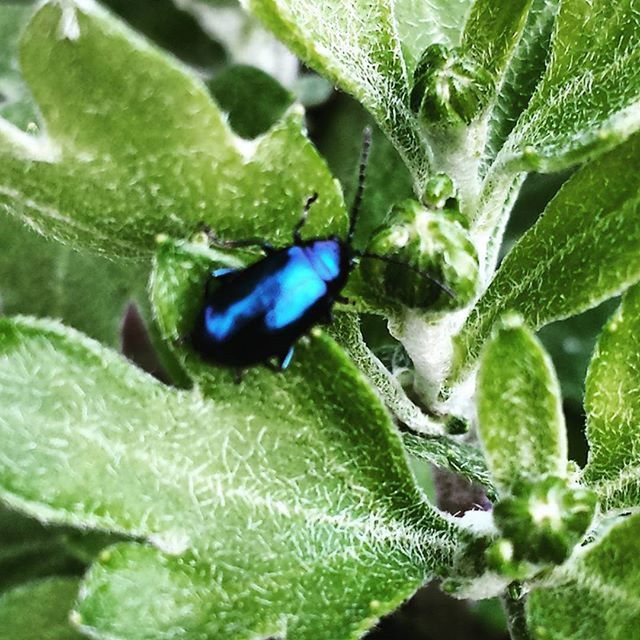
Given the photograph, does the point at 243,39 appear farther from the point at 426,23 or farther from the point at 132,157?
the point at 132,157

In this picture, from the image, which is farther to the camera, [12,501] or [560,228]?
[560,228]

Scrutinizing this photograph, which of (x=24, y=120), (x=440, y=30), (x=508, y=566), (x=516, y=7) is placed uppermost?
(x=24, y=120)

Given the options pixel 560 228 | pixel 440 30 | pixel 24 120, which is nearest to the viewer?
pixel 560 228

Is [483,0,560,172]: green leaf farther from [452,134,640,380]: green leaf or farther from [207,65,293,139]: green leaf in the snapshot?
[207,65,293,139]: green leaf

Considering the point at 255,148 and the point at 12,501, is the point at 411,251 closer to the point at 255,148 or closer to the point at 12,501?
the point at 255,148

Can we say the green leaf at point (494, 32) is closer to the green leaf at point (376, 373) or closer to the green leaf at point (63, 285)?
the green leaf at point (376, 373)

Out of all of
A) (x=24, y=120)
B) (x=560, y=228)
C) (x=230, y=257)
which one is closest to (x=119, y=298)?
(x=24, y=120)

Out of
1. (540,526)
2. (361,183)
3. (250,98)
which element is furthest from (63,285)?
(540,526)
